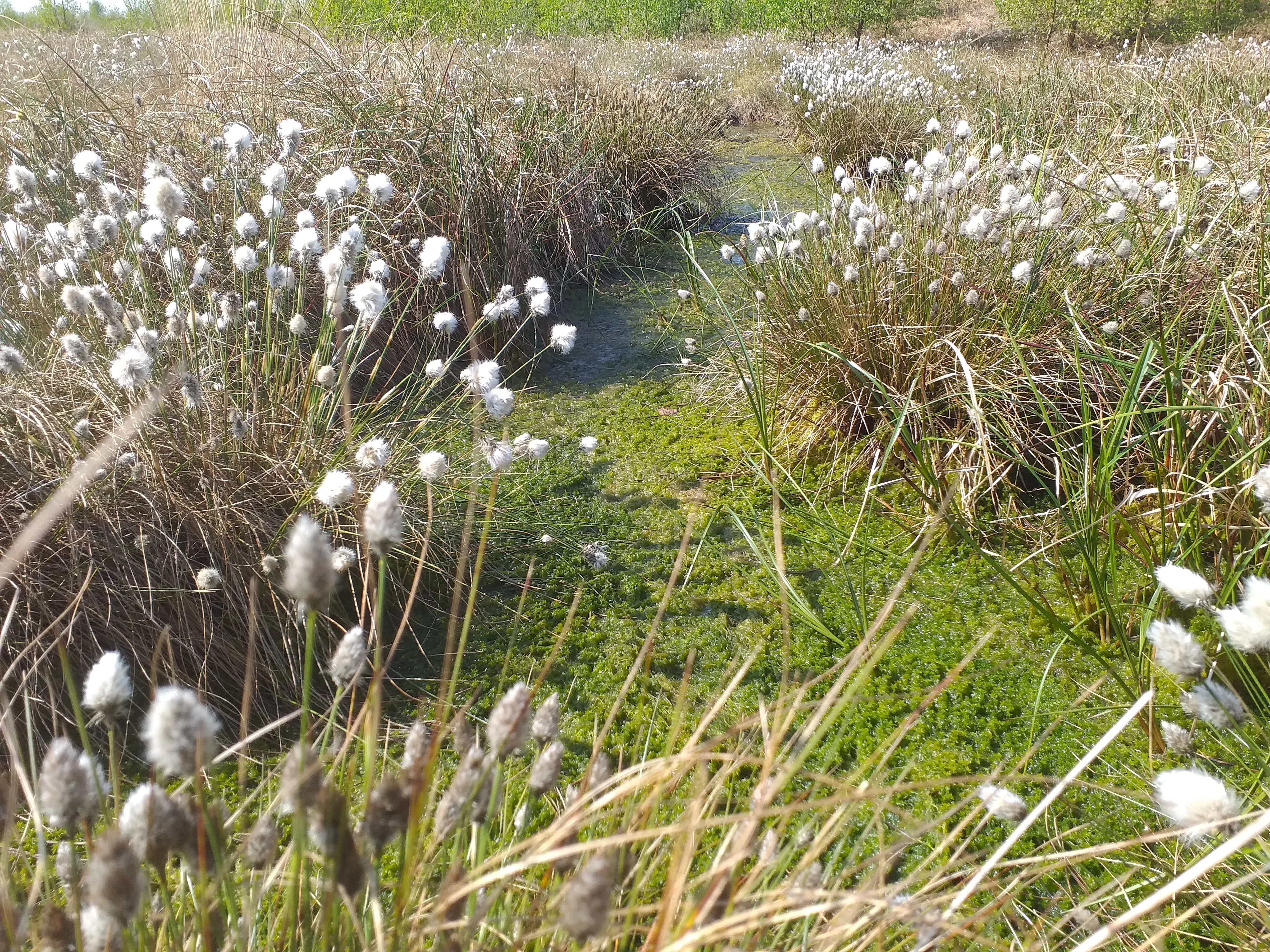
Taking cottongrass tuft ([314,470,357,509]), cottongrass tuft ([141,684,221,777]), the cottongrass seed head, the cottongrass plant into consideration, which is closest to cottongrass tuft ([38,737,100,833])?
the cottongrass plant

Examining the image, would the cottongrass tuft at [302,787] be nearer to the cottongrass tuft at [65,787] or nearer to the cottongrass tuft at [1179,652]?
the cottongrass tuft at [65,787]

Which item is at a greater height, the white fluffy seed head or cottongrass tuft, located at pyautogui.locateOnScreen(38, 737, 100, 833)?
the white fluffy seed head

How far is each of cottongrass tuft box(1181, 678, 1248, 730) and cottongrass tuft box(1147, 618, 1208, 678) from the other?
0.20ft

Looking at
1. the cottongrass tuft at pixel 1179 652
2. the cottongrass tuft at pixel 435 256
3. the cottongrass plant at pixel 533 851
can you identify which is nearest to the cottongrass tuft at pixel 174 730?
the cottongrass plant at pixel 533 851

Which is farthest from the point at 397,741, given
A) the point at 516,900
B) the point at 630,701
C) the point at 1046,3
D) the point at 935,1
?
the point at 935,1

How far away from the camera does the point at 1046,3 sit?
1469 cm

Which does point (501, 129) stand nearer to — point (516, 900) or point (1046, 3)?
point (516, 900)

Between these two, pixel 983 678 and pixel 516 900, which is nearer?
pixel 516 900

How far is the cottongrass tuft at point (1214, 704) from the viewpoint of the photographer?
0.86m

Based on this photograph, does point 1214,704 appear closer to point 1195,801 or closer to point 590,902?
point 1195,801

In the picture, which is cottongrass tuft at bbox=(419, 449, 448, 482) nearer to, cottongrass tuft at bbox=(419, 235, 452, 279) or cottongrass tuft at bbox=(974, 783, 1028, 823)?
cottongrass tuft at bbox=(419, 235, 452, 279)

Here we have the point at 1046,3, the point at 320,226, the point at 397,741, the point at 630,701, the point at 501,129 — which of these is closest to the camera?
the point at 397,741

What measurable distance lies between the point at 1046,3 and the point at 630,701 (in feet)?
59.2

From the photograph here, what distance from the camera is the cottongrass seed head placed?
1.74ft
